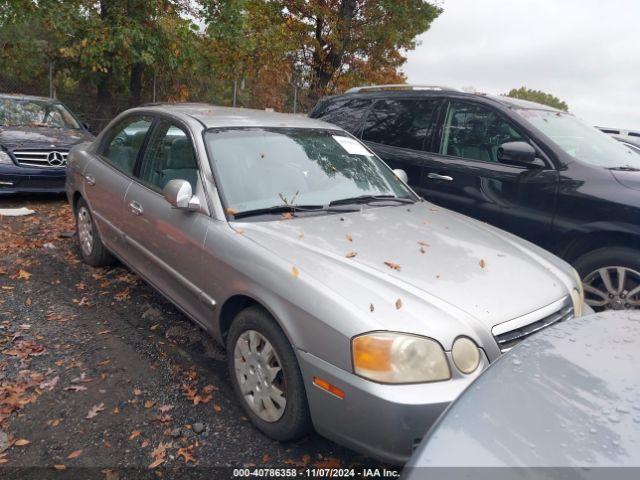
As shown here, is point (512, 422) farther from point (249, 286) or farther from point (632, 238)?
point (632, 238)

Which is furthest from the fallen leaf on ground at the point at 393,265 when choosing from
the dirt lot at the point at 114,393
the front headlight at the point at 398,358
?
the dirt lot at the point at 114,393

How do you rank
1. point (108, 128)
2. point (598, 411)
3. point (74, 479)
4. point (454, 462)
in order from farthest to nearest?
point (108, 128)
point (74, 479)
point (598, 411)
point (454, 462)

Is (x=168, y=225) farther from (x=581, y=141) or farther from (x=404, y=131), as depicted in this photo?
(x=581, y=141)

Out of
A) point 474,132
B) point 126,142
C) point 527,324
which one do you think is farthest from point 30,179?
point 527,324

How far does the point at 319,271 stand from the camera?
2.53 metres

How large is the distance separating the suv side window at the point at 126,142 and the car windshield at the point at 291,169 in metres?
0.99

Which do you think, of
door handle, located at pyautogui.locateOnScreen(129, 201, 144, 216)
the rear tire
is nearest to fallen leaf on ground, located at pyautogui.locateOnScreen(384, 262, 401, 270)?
door handle, located at pyautogui.locateOnScreen(129, 201, 144, 216)

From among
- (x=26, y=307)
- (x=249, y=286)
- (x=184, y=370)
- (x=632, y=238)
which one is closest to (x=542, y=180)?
(x=632, y=238)

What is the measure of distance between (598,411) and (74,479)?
2201 millimetres

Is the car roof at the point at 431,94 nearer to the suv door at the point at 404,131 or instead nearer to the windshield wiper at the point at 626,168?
the suv door at the point at 404,131

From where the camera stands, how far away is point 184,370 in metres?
3.36

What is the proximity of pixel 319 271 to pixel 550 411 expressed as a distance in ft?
4.28

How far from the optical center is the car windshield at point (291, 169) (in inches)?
129

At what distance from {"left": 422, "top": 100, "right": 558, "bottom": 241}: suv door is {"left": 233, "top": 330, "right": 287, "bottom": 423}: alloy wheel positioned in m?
2.68
